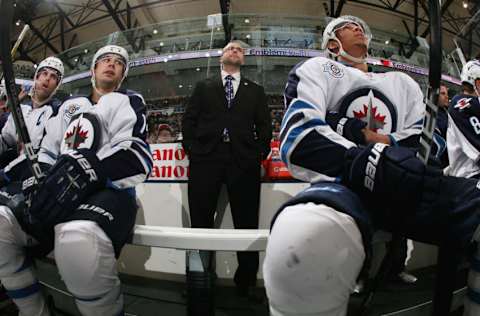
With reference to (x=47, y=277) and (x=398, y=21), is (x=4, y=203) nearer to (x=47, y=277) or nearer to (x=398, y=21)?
(x=47, y=277)

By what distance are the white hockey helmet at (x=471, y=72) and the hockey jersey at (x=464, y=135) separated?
0.83 metres

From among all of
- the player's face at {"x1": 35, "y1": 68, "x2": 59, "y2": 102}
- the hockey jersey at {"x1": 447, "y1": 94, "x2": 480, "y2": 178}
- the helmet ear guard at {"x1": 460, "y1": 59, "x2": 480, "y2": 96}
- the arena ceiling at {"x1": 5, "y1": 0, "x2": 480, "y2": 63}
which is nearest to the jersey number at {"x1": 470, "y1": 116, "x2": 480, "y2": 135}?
the hockey jersey at {"x1": 447, "y1": 94, "x2": 480, "y2": 178}

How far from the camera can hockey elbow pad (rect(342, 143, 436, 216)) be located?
2.61 feet

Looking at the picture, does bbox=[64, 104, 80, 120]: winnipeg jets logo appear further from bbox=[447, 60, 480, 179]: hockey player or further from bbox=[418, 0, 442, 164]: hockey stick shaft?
bbox=[447, 60, 480, 179]: hockey player

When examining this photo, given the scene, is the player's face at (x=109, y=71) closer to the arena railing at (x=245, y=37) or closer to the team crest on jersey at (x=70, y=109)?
the team crest on jersey at (x=70, y=109)

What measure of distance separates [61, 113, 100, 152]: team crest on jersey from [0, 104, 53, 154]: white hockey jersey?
42 cm

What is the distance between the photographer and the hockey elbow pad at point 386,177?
79 centimetres

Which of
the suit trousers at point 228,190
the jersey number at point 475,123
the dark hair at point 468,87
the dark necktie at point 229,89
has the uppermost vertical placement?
the dark hair at point 468,87

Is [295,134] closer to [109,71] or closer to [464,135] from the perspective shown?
[464,135]

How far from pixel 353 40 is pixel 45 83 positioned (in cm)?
151

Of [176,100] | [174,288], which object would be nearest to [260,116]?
[174,288]

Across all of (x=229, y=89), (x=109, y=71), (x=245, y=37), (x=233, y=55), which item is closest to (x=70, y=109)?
(x=109, y=71)

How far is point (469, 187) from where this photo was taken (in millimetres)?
888

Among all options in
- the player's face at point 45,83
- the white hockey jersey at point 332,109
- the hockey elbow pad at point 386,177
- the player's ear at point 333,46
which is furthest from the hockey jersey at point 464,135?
the player's face at point 45,83
